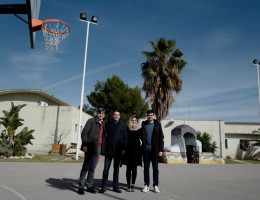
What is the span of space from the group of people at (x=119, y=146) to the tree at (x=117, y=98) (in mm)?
28252

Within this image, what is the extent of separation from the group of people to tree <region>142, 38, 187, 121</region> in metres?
12.5

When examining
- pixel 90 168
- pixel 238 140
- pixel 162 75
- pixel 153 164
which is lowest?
pixel 90 168

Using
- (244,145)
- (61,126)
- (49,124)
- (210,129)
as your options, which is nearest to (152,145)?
(61,126)

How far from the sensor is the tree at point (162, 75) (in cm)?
1858

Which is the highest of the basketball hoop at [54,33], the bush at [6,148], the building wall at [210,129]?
the basketball hoop at [54,33]

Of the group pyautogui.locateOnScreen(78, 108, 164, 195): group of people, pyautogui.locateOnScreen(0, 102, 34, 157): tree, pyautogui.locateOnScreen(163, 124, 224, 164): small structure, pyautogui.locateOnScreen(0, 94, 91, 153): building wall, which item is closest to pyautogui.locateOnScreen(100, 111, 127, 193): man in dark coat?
pyautogui.locateOnScreen(78, 108, 164, 195): group of people

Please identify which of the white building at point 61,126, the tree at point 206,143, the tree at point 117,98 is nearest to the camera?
the white building at point 61,126

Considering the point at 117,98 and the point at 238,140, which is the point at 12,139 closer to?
the point at 117,98

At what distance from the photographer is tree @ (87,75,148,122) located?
35375mm

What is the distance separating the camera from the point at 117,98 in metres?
35.8

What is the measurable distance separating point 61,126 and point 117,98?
Answer: 14546 millimetres

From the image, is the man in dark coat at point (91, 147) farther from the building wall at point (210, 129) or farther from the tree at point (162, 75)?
the building wall at point (210, 129)

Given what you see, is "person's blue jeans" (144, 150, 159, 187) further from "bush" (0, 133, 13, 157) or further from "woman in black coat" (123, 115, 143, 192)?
"bush" (0, 133, 13, 157)

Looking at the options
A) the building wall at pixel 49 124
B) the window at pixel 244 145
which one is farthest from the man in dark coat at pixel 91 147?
the window at pixel 244 145
